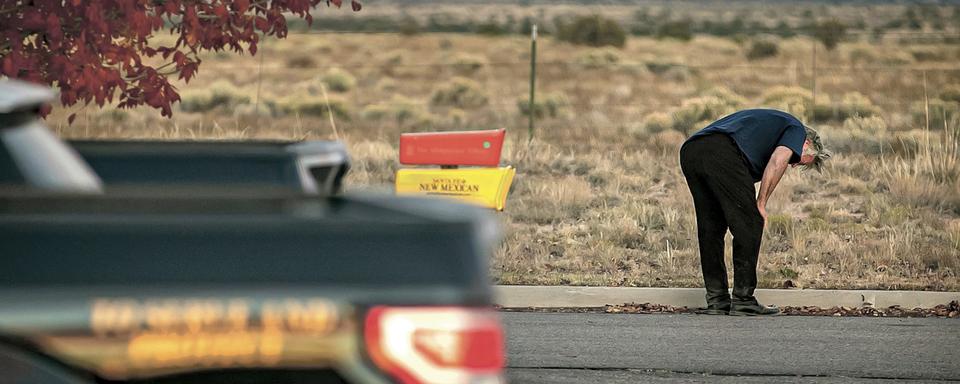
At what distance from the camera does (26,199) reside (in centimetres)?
264

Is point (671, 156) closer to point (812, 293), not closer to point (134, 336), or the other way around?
point (812, 293)

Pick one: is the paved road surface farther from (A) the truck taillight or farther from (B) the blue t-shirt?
(A) the truck taillight

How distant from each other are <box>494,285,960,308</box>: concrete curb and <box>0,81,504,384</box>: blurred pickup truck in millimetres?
8305

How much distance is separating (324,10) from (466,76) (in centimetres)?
5610

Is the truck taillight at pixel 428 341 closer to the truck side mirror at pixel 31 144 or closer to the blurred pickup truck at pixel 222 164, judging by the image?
the truck side mirror at pixel 31 144

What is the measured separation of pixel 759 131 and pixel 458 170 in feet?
8.12

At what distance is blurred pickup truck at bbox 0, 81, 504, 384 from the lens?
2.27m

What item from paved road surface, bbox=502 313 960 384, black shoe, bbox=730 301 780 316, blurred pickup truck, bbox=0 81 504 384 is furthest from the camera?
black shoe, bbox=730 301 780 316

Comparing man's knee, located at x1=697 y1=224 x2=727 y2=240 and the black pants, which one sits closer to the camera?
the black pants

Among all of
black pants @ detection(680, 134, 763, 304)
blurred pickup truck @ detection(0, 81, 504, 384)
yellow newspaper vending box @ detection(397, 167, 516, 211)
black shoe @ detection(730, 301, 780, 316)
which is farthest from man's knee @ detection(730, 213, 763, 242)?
blurred pickup truck @ detection(0, 81, 504, 384)

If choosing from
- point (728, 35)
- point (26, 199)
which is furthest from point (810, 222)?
point (728, 35)

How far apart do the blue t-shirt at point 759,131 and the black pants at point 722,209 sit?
6 centimetres

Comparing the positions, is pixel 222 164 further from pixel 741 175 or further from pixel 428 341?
pixel 741 175

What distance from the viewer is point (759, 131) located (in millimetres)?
10047
